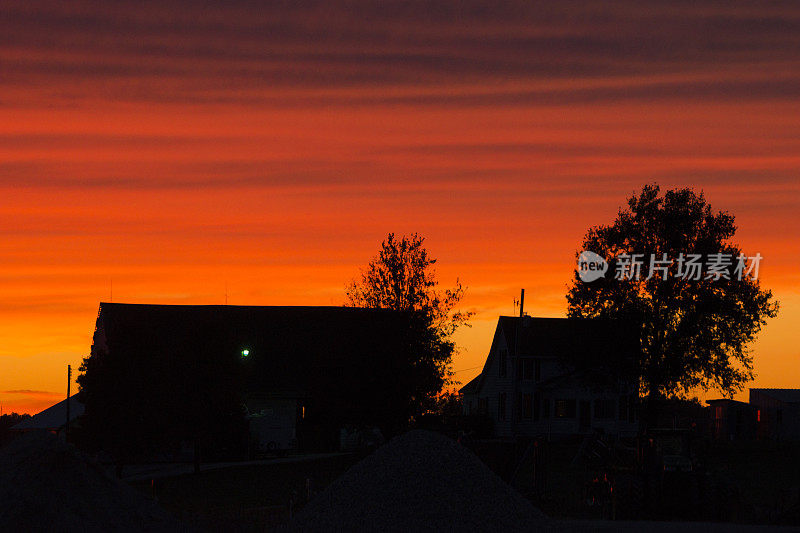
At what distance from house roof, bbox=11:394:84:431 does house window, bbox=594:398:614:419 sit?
1370 inches

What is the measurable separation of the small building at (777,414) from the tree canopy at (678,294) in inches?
813

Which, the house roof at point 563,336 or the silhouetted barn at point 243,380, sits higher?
the house roof at point 563,336

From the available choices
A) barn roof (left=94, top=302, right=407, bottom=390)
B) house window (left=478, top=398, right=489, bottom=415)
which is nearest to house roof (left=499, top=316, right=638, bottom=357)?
house window (left=478, top=398, right=489, bottom=415)

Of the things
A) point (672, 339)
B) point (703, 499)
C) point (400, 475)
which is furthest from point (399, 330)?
point (400, 475)

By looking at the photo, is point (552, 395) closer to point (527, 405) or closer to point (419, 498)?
point (527, 405)

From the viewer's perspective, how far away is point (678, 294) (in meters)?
62.0

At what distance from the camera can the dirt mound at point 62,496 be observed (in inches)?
468

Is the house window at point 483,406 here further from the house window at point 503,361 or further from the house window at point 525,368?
the house window at point 525,368

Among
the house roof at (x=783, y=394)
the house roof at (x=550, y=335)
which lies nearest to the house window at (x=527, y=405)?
the house roof at (x=550, y=335)

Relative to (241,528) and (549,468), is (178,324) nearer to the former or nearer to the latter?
(549,468)

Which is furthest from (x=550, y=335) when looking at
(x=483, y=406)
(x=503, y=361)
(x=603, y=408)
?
(x=483, y=406)

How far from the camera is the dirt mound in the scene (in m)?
11.9

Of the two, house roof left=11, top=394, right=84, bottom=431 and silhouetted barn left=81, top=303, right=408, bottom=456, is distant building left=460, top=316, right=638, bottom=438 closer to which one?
silhouetted barn left=81, top=303, right=408, bottom=456

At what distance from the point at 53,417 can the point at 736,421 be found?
53648 millimetres
